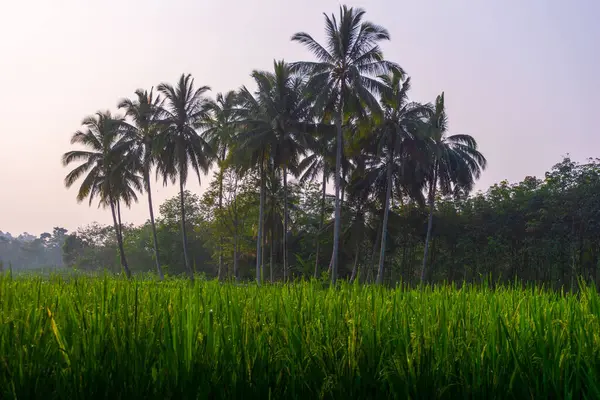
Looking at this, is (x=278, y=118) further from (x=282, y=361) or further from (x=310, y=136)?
(x=282, y=361)

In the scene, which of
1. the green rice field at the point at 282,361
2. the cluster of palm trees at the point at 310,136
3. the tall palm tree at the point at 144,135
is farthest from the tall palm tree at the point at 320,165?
the green rice field at the point at 282,361

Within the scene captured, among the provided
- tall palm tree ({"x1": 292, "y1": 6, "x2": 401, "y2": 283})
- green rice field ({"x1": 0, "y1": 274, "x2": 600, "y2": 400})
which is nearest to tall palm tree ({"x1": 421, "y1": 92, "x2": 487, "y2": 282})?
tall palm tree ({"x1": 292, "y1": 6, "x2": 401, "y2": 283})

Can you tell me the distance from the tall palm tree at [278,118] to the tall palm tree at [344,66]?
2.02m

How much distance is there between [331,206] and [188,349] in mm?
33352

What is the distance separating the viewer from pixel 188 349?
296 cm

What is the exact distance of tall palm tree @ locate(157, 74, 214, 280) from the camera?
30.6 meters

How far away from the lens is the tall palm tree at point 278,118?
27922 mm

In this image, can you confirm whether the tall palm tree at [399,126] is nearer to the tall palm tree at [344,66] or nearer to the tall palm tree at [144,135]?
the tall palm tree at [344,66]

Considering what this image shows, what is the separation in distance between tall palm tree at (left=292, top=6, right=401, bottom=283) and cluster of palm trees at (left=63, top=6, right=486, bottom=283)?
0.16 ft

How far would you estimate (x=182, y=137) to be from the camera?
3072 cm

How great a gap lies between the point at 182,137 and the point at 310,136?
25.7 feet

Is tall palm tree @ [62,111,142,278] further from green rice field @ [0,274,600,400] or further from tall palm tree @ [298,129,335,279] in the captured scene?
green rice field @ [0,274,600,400]

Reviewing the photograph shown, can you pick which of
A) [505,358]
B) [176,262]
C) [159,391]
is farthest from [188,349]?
[176,262]

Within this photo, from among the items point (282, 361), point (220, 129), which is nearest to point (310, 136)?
point (220, 129)
